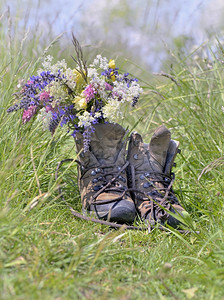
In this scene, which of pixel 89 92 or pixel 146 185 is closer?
pixel 89 92

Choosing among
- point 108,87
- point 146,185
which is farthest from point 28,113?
point 146,185

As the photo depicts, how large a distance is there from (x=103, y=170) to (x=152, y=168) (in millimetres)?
314

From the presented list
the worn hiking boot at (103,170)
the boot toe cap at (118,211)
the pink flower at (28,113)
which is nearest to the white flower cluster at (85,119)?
the worn hiking boot at (103,170)

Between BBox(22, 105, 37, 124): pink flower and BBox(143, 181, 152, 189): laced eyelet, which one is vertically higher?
BBox(22, 105, 37, 124): pink flower

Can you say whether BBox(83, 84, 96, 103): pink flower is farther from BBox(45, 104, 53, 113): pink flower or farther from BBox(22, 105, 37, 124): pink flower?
BBox(22, 105, 37, 124): pink flower

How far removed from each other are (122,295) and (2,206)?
0.65 metres

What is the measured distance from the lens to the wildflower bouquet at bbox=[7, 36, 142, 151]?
2.21 metres

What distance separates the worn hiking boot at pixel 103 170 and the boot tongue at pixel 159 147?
0.59 feet

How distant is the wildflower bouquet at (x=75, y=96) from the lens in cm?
221

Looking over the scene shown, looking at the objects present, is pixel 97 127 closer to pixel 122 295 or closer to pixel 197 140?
pixel 197 140

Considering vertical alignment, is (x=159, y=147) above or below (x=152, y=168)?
above

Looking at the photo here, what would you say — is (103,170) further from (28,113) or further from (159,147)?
(28,113)

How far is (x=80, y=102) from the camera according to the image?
2252 mm

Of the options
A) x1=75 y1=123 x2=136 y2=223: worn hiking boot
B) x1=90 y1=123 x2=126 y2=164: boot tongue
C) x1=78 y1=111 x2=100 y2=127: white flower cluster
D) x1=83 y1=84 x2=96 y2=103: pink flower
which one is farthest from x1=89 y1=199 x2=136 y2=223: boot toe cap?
x1=83 y1=84 x2=96 y2=103: pink flower
